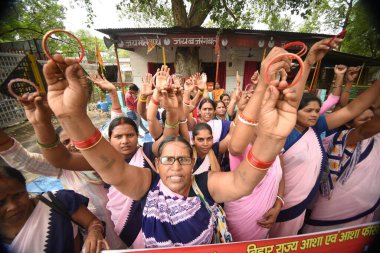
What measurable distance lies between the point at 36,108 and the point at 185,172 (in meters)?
1.10

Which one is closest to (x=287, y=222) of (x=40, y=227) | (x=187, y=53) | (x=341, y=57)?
(x=40, y=227)

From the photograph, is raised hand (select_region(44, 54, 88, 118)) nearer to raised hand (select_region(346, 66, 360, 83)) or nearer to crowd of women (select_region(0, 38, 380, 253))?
crowd of women (select_region(0, 38, 380, 253))

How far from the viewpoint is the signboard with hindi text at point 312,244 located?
1.10m

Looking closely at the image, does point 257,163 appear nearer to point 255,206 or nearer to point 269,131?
point 269,131

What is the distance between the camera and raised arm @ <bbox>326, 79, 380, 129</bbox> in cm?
157

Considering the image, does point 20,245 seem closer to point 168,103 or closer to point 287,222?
point 168,103

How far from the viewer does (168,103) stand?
1685mm

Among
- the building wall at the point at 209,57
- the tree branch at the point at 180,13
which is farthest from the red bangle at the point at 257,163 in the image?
the building wall at the point at 209,57

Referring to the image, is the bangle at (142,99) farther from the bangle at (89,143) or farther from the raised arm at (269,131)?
the raised arm at (269,131)

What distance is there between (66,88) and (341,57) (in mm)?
13488

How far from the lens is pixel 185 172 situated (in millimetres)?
1244

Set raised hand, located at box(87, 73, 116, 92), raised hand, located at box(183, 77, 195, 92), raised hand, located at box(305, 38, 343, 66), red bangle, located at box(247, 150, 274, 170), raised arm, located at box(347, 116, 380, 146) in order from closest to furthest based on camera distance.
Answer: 1. red bangle, located at box(247, 150, 274, 170)
2. raised hand, located at box(305, 38, 343, 66)
3. raised arm, located at box(347, 116, 380, 146)
4. raised hand, located at box(87, 73, 116, 92)
5. raised hand, located at box(183, 77, 195, 92)

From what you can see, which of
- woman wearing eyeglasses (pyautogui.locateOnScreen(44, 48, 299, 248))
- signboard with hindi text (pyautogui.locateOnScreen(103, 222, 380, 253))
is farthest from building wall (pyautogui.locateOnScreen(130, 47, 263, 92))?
signboard with hindi text (pyautogui.locateOnScreen(103, 222, 380, 253))

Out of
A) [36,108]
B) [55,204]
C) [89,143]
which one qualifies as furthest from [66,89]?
[55,204]
